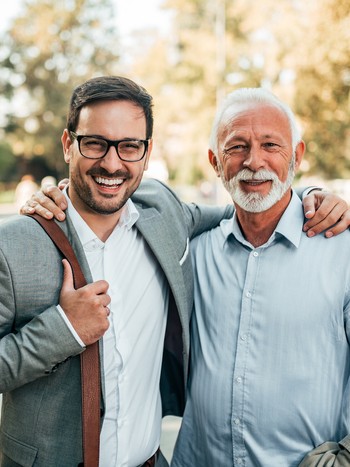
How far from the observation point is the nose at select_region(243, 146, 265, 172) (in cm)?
268

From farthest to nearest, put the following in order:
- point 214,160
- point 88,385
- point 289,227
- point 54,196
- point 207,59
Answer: point 207,59 < point 214,160 < point 289,227 < point 54,196 < point 88,385

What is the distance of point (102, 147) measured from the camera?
2521 mm

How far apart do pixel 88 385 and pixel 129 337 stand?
0.32 meters

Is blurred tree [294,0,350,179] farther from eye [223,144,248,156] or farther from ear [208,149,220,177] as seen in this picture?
eye [223,144,248,156]

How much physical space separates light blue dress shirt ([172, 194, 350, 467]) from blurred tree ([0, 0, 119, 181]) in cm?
3642

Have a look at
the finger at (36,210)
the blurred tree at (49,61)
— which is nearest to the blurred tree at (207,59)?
the blurred tree at (49,61)

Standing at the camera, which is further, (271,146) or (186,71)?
(186,71)

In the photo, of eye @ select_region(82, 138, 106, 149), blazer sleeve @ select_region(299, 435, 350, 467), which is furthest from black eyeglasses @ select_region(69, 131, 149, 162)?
blazer sleeve @ select_region(299, 435, 350, 467)

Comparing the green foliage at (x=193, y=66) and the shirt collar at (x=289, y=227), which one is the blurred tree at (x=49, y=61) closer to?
the green foliage at (x=193, y=66)

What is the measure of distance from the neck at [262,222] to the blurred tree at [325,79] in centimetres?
941

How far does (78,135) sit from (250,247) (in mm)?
953

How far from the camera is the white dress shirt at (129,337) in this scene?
8.05ft

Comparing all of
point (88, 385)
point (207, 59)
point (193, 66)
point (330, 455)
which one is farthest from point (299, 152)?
point (193, 66)

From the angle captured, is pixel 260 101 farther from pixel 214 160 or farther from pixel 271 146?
pixel 214 160
